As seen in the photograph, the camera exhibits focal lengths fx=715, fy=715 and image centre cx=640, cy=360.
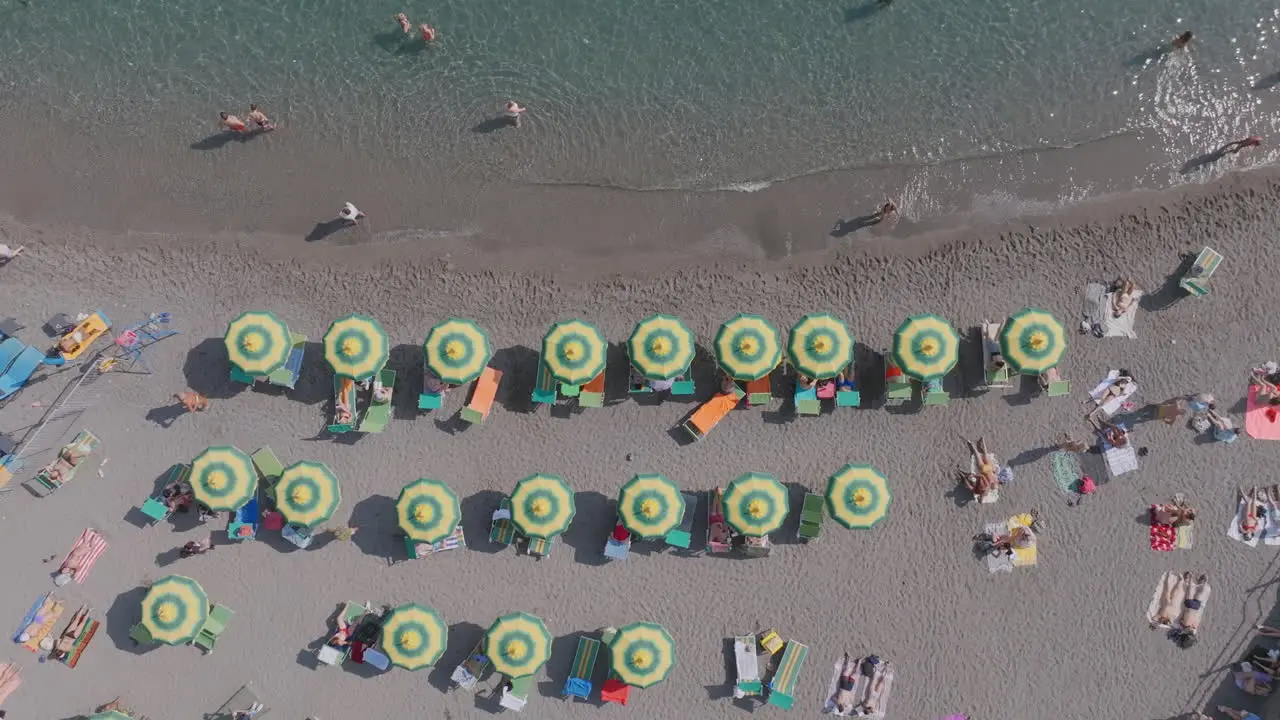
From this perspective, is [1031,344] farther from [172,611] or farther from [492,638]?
[172,611]

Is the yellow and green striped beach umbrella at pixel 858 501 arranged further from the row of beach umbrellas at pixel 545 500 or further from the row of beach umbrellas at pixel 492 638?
the row of beach umbrellas at pixel 492 638

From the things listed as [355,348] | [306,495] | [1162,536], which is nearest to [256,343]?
[355,348]

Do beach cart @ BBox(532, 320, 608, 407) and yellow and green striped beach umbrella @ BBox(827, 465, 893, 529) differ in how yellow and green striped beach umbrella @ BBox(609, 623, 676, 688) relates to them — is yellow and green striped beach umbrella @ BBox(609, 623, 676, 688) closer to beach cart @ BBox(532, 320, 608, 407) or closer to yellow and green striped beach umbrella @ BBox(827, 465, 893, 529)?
yellow and green striped beach umbrella @ BBox(827, 465, 893, 529)

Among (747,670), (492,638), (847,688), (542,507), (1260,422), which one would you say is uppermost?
(1260,422)

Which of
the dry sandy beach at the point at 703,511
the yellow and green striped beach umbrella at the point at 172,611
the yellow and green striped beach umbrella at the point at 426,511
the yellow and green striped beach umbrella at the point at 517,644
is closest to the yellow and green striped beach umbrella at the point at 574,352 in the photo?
the dry sandy beach at the point at 703,511

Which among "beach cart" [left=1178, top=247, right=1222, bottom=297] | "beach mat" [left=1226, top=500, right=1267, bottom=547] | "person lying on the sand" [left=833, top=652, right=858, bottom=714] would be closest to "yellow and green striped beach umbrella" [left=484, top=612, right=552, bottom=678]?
"person lying on the sand" [left=833, top=652, right=858, bottom=714]
